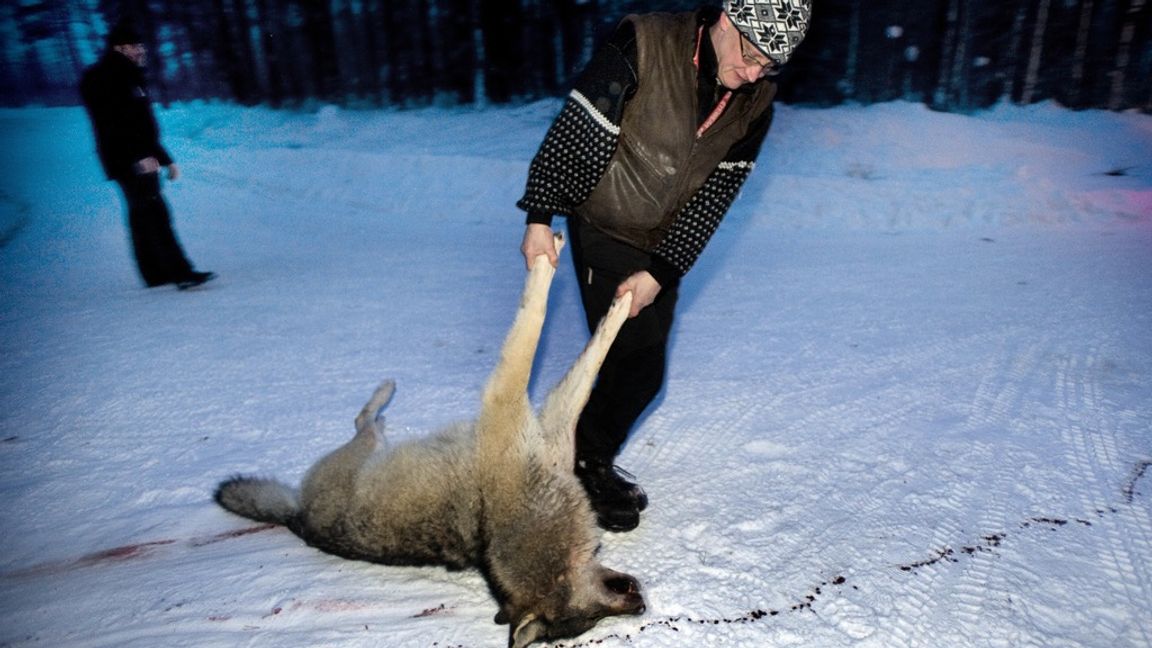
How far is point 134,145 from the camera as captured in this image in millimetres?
5258

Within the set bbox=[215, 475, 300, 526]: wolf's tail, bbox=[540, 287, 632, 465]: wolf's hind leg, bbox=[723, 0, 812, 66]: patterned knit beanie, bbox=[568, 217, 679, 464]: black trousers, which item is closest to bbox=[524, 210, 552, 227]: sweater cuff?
bbox=[568, 217, 679, 464]: black trousers

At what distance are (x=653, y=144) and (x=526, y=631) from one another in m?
1.57

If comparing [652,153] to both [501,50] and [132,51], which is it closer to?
[132,51]

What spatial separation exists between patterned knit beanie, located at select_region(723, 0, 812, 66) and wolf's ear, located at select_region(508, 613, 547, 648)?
1833mm

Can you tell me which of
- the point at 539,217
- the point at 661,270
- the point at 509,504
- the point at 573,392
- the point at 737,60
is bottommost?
the point at 509,504

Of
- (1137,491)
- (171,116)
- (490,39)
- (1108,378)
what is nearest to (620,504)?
(1137,491)

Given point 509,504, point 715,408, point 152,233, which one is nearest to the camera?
point 509,504

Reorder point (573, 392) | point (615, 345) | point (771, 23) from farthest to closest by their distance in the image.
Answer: point (615, 345) < point (573, 392) < point (771, 23)

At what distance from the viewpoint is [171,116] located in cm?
1249

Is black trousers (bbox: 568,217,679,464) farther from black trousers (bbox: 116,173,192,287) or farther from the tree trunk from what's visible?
the tree trunk

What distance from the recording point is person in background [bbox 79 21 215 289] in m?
5.15

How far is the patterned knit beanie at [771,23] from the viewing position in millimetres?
1853

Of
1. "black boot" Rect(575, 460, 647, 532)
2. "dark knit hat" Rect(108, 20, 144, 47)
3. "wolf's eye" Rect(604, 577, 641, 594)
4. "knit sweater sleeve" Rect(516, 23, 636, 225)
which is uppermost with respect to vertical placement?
"dark knit hat" Rect(108, 20, 144, 47)

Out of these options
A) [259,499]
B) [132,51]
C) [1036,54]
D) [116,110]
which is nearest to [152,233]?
[116,110]
